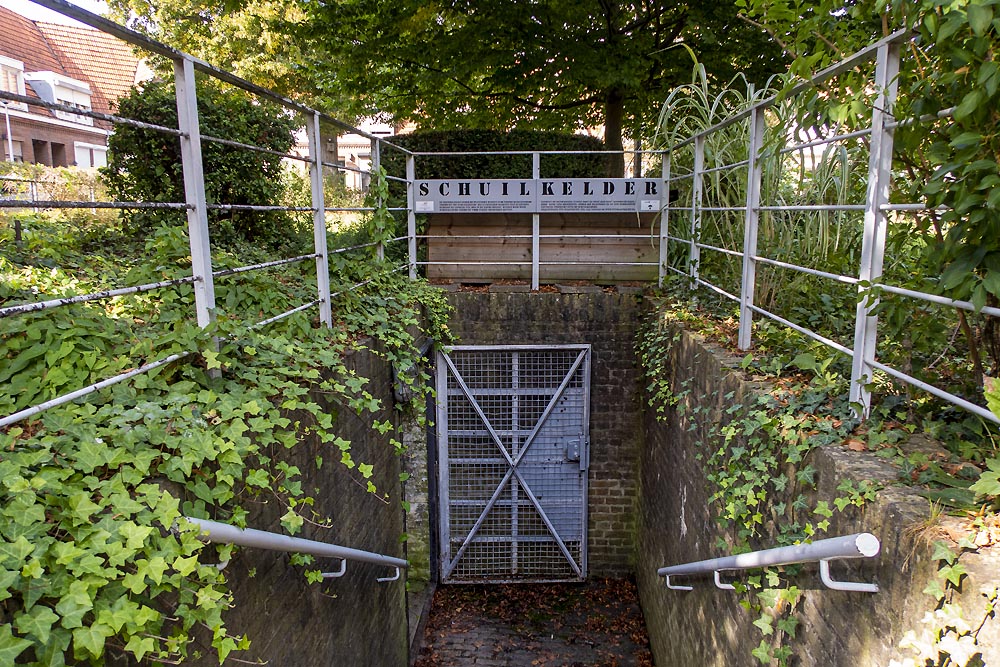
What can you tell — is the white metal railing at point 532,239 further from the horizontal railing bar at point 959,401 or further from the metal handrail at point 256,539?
the horizontal railing bar at point 959,401

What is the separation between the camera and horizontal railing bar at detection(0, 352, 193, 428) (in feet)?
4.93

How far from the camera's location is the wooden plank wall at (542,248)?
22.7 ft

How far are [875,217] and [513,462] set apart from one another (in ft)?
17.5

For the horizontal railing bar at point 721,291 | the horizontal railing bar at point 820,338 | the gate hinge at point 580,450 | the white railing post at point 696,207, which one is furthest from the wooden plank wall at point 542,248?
the horizontal railing bar at point 820,338

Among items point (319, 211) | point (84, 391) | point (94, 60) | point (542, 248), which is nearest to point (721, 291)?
point (319, 211)

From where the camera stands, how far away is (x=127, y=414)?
1.97 metres

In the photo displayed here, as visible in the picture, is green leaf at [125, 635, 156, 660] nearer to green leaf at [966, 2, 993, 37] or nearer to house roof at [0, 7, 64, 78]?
green leaf at [966, 2, 993, 37]

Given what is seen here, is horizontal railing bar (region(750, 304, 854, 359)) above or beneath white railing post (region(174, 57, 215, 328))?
beneath

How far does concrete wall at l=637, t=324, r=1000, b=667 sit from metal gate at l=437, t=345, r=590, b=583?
97 centimetres

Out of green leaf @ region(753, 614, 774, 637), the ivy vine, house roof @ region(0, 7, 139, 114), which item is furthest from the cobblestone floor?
house roof @ region(0, 7, 139, 114)

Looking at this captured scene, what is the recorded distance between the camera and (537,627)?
6.43 meters

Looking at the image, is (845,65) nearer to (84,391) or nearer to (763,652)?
(763,652)

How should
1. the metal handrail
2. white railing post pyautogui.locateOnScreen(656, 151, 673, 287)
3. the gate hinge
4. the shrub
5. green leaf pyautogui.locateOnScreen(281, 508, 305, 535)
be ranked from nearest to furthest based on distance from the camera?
the metal handrail → green leaf pyautogui.locateOnScreen(281, 508, 305, 535) → the shrub → white railing post pyautogui.locateOnScreen(656, 151, 673, 287) → the gate hinge

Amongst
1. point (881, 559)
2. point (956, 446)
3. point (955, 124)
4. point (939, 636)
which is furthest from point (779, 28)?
point (939, 636)
